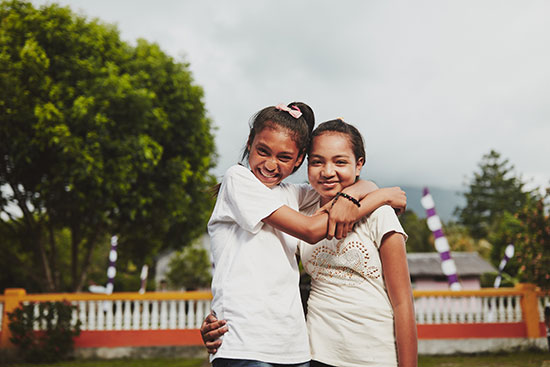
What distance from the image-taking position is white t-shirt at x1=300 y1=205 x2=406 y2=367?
75.0 inches

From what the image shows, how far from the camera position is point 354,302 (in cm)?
195

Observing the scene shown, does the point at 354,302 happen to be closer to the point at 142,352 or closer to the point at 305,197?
the point at 305,197

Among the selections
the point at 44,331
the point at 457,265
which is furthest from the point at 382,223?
the point at 457,265

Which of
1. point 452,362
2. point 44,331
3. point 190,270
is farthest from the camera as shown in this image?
point 190,270

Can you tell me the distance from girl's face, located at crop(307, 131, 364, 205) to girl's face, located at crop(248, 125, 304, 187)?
102mm

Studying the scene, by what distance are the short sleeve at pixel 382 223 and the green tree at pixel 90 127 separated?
846 cm

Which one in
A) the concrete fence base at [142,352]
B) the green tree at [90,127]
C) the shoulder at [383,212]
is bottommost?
the concrete fence base at [142,352]

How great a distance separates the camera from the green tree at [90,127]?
963cm

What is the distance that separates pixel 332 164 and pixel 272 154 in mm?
257

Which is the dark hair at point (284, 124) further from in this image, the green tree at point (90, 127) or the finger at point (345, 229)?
the green tree at point (90, 127)

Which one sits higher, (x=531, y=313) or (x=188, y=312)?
(x=188, y=312)

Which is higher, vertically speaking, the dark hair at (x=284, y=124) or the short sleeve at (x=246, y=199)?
the dark hair at (x=284, y=124)

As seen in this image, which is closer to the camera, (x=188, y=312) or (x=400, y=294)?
(x=400, y=294)

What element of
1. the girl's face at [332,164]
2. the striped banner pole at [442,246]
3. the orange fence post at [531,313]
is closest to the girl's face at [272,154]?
the girl's face at [332,164]
